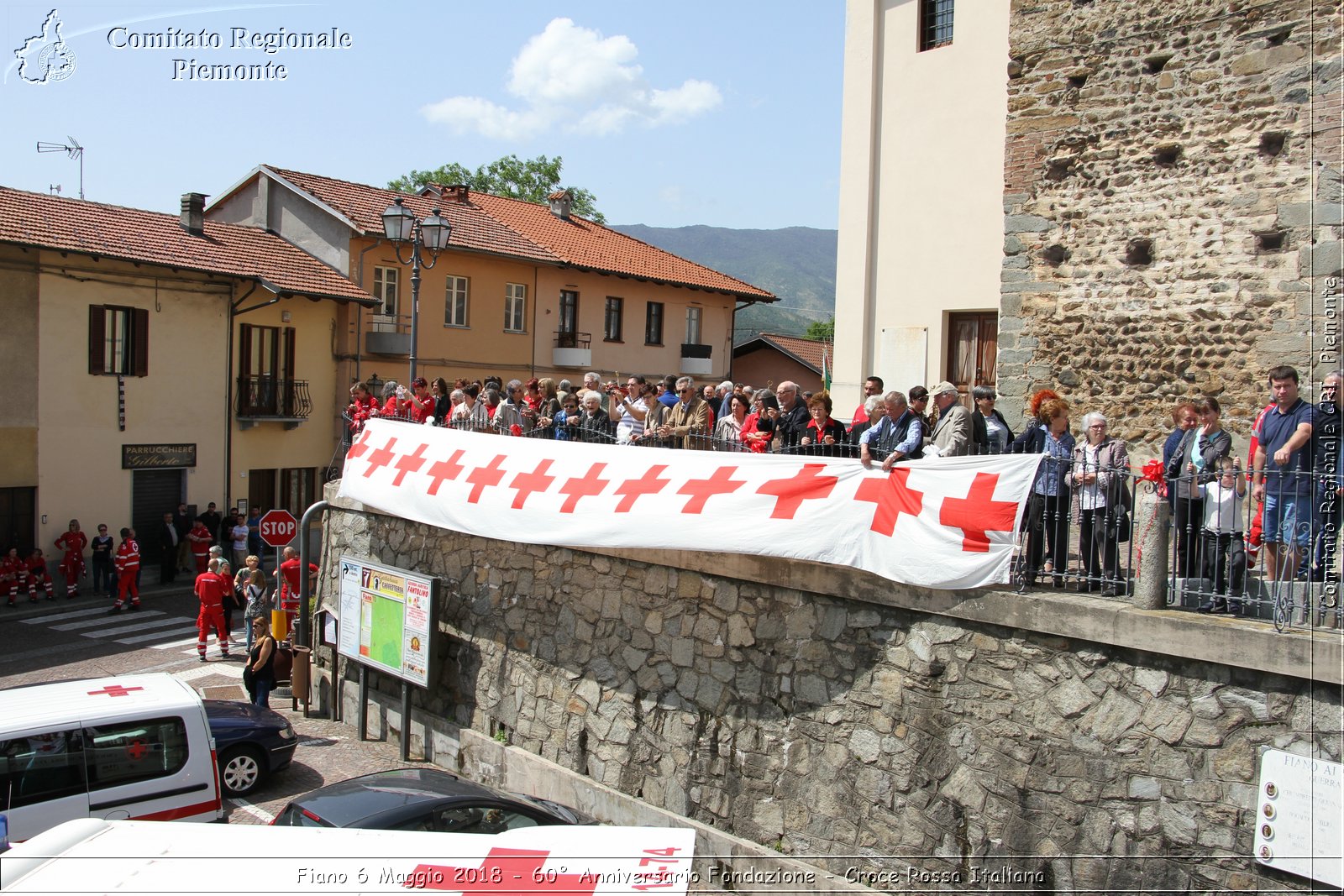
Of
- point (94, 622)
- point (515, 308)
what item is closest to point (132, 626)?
point (94, 622)

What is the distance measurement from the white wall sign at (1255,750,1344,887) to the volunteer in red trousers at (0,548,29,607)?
71.6 ft

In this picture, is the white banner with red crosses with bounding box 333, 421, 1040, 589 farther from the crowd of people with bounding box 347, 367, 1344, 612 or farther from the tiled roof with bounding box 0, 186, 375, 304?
the tiled roof with bounding box 0, 186, 375, 304

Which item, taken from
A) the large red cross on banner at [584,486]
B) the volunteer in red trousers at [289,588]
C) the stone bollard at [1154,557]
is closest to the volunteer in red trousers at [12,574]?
the volunteer in red trousers at [289,588]

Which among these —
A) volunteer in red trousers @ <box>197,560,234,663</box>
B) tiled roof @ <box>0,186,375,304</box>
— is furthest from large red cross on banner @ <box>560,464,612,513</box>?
tiled roof @ <box>0,186,375,304</box>

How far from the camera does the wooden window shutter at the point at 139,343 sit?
76.6 ft

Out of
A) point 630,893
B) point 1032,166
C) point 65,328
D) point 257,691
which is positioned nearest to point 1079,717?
point 630,893

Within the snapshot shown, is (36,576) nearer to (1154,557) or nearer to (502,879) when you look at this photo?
(502,879)

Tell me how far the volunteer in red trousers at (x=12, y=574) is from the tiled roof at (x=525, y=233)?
1228 centimetres

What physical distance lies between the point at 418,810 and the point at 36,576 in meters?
17.2

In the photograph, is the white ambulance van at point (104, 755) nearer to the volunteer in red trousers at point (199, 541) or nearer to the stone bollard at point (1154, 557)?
the stone bollard at point (1154, 557)

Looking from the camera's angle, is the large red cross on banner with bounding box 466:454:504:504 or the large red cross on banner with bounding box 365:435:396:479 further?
the large red cross on banner with bounding box 365:435:396:479

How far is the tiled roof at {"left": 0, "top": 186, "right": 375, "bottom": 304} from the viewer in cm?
2191

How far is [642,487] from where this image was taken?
910cm

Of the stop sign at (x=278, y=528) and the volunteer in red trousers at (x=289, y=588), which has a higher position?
the stop sign at (x=278, y=528)
